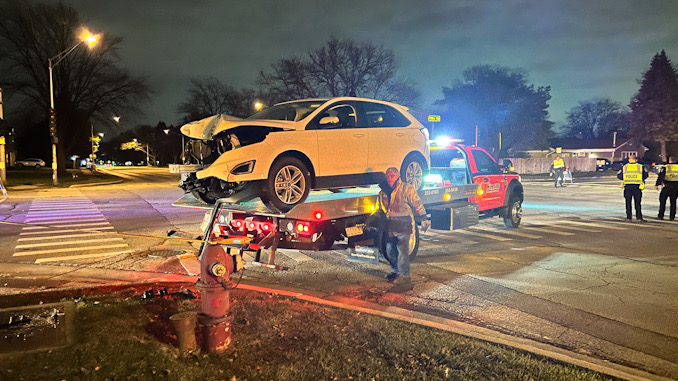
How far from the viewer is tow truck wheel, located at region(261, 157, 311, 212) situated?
239 inches

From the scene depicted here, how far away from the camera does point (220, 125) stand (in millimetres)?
5812

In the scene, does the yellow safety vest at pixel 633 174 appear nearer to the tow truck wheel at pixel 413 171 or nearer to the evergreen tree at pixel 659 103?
the tow truck wheel at pixel 413 171

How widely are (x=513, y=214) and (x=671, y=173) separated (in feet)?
18.4

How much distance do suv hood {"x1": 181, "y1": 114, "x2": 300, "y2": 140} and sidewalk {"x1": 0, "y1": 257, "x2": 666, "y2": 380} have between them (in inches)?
79.1

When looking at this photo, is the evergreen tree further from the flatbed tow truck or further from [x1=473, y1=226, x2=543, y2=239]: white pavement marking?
the flatbed tow truck

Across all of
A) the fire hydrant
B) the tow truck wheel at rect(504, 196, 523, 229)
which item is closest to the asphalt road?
the tow truck wheel at rect(504, 196, 523, 229)

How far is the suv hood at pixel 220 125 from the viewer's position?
19.1ft

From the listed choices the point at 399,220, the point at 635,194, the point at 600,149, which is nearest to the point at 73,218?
the point at 399,220

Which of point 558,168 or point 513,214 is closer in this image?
point 513,214

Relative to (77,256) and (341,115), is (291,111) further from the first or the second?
(77,256)

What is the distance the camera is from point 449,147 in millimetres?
10773

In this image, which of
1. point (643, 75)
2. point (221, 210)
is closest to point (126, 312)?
point (221, 210)

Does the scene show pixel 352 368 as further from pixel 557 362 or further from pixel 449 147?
pixel 449 147

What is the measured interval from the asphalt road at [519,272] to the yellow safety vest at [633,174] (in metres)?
1.23
